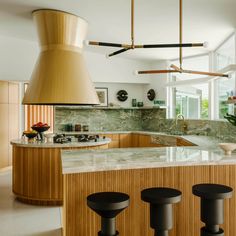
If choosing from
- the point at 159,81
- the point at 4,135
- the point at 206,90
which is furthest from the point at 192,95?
the point at 4,135

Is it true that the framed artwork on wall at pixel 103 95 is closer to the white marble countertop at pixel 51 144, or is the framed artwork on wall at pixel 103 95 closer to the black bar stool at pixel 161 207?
the white marble countertop at pixel 51 144

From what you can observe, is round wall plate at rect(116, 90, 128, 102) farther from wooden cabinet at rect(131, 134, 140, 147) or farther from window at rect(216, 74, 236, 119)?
window at rect(216, 74, 236, 119)

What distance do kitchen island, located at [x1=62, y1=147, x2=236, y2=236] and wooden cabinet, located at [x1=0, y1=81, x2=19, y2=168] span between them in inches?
168

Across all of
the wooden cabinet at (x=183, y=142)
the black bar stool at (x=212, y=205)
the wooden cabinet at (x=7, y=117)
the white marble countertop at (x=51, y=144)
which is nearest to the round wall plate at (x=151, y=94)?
the wooden cabinet at (x=183, y=142)

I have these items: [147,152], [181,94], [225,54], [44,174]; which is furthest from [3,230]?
[181,94]

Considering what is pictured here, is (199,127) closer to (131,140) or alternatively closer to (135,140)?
(135,140)

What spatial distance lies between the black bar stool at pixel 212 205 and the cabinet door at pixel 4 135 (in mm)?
5281

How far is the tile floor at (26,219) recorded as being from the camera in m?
3.49

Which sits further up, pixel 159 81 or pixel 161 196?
pixel 159 81

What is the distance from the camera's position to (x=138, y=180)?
271cm

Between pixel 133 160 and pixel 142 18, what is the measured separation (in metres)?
2.68

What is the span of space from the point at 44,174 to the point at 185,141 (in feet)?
8.14

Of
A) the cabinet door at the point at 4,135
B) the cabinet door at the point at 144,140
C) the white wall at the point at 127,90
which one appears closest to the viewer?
the cabinet door at the point at 4,135

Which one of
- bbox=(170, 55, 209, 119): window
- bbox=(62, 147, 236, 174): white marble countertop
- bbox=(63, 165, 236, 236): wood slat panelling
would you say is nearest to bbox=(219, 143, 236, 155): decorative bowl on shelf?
bbox=(62, 147, 236, 174): white marble countertop
